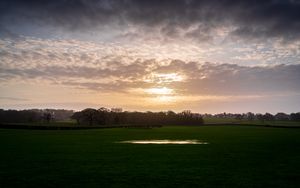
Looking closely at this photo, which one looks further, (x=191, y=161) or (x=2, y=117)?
(x=2, y=117)

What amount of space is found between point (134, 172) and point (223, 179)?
245 inches

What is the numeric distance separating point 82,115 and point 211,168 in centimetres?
17365

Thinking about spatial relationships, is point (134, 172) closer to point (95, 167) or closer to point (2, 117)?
point (95, 167)

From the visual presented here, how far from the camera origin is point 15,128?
114812mm

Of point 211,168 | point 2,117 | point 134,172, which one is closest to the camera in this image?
point 134,172

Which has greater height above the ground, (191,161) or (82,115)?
(82,115)

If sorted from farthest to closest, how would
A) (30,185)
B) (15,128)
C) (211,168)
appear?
(15,128) → (211,168) → (30,185)

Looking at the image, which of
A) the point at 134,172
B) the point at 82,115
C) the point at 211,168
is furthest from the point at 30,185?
the point at 82,115

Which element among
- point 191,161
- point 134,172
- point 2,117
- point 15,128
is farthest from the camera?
point 2,117

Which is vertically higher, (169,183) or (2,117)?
(2,117)

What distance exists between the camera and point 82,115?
643 ft

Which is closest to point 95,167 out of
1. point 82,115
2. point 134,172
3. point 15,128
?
point 134,172

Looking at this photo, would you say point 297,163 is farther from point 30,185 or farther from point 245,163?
point 30,185

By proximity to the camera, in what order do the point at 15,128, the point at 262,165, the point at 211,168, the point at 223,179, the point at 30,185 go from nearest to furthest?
1. the point at 30,185
2. the point at 223,179
3. the point at 211,168
4. the point at 262,165
5. the point at 15,128
